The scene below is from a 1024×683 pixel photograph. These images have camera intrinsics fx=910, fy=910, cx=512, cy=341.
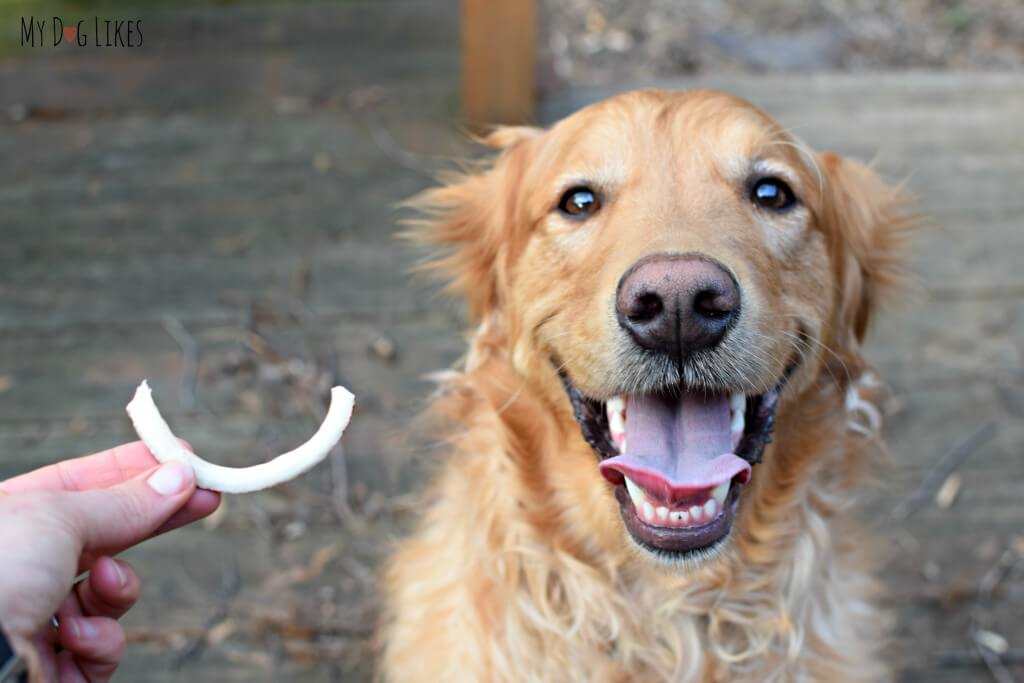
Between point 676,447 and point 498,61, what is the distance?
307 centimetres

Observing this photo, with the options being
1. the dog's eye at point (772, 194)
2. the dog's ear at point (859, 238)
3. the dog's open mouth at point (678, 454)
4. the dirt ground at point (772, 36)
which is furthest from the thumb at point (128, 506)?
the dirt ground at point (772, 36)

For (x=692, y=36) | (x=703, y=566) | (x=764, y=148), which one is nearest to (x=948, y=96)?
(x=692, y=36)

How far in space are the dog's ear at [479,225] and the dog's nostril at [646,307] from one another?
716mm

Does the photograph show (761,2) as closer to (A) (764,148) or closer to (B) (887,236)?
(B) (887,236)

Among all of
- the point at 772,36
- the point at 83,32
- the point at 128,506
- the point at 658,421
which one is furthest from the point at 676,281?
the point at 83,32

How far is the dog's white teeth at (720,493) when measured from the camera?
6.19ft

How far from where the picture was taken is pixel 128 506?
153 centimetres

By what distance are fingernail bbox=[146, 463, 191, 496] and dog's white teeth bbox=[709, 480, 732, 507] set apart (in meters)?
1.03

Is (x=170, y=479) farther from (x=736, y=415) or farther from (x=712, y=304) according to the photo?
(x=736, y=415)

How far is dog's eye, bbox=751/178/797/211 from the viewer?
7.24ft

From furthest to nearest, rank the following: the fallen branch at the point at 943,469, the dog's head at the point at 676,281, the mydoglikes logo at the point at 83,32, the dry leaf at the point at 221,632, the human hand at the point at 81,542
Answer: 1. the mydoglikes logo at the point at 83,32
2. the fallen branch at the point at 943,469
3. the dry leaf at the point at 221,632
4. the dog's head at the point at 676,281
5. the human hand at the point at 81,542

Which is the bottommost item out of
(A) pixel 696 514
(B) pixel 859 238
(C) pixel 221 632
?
(C) pixel 221 632

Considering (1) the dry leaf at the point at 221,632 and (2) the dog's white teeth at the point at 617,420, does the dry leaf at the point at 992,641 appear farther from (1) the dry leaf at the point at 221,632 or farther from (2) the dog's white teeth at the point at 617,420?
(1) the dry leaf at the point at 221,632

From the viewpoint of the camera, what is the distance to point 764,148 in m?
2.19
